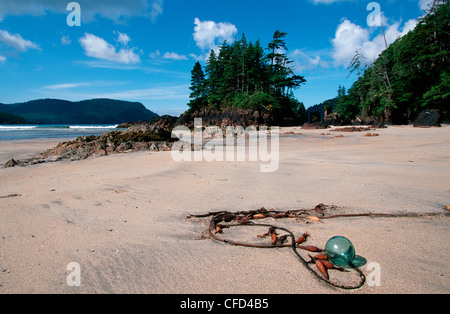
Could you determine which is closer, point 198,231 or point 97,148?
point 198,231

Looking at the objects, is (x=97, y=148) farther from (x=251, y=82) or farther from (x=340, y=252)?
(x=251, y=82)

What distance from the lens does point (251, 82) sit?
35906 millimetres

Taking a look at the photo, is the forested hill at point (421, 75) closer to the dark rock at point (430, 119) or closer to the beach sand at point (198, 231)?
the dark rock at point (430, 119)

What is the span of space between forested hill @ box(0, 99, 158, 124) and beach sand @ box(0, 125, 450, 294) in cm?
12754

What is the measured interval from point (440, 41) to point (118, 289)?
1279 inches

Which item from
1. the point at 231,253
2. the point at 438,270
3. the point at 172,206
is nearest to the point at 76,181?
the point at 172,206

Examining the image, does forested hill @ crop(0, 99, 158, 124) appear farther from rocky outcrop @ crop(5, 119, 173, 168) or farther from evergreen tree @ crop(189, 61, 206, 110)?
rocky outcrop @ crop(5, 119, 173, 168)

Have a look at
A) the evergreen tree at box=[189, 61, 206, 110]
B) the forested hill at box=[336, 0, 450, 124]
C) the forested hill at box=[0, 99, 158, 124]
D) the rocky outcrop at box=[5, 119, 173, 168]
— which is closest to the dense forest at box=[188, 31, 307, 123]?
the evergreen tree at box=[189, 61, 206, 110]

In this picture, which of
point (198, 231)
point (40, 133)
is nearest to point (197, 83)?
point (40, 133)

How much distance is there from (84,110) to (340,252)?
538 ft

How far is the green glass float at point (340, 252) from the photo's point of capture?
4.76ft

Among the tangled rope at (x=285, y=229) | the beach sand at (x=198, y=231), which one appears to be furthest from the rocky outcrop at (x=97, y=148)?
the tangled rope at (x=285, y=229)

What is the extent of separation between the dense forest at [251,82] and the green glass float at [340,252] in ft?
90.4
